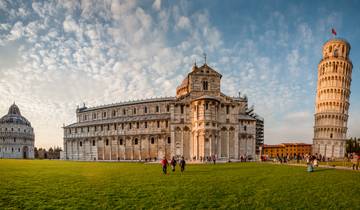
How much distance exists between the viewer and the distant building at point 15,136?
86188 millimetres

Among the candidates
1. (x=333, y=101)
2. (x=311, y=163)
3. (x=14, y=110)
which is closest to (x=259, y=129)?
(x=333, y=101)

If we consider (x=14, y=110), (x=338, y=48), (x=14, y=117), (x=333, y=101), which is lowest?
(x=14, y=117)

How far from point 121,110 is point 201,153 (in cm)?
2647

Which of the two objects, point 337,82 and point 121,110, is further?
point 337,82

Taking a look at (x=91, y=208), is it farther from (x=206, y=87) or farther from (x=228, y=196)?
(x=206, y=87)

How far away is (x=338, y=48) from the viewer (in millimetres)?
65562

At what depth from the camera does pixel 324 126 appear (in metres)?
63.5

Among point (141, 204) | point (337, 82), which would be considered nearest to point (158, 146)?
point (141, 204)

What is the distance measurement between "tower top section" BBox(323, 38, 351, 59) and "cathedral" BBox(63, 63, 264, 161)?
3434 centimetres

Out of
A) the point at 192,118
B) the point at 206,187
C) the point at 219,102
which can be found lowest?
the point at 206,187

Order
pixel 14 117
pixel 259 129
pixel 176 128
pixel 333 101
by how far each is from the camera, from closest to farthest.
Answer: pixel 176 128 < pixel 333 101 < pixel 259 129 < pixel 14 117

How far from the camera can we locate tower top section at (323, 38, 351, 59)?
2571 inches

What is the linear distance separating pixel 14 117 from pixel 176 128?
81.1 meters

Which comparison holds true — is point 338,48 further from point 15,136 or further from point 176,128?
point 15,136
